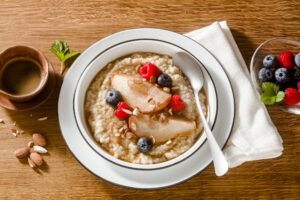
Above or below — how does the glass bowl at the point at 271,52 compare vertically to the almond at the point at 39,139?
above

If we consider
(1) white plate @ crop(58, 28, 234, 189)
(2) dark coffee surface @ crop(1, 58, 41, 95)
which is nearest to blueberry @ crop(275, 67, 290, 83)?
(1) white plate @ crop(58, 28, 234, 189)

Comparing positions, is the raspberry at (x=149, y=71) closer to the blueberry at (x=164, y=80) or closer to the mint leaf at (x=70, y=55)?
the blueberry at (x=164, y=80)

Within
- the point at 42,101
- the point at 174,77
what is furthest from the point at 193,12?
the point at 42,101

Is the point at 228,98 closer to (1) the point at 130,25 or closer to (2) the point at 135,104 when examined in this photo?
(2) the point at 135,104

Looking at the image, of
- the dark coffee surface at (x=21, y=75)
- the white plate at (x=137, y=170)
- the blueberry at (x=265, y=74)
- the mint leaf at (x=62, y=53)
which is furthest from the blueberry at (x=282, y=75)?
the dark coffee surface at (x=21, y=75)

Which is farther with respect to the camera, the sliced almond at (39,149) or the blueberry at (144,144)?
the sliced almond at (39,149)

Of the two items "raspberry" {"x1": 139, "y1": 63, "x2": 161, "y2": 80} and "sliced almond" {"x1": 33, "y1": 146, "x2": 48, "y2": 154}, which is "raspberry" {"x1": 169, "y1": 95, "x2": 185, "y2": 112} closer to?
"raspberry" {"x1": 139, "y1": 63, "x2": 161, "y2": 80}
